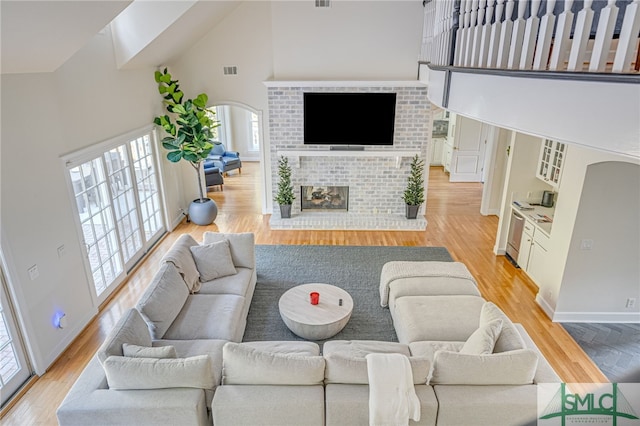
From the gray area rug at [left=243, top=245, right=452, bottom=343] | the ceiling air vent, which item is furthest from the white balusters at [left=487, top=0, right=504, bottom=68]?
the ceiling air vent

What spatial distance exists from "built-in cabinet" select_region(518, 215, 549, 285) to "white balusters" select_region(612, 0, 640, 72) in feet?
14.2

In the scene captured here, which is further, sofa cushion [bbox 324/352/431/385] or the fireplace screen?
the fireplace screen

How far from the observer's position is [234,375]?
2.90 metres

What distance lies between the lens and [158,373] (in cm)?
281

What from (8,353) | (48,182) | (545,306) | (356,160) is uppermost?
(48,182)

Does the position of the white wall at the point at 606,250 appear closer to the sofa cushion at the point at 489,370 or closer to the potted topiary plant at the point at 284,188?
the sofa cushion at the point at 489,370

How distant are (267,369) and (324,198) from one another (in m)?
5.19

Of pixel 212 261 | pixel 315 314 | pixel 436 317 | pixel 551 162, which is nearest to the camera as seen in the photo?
pixel 436 317

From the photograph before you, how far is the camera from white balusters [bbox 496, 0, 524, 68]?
1.91 metres

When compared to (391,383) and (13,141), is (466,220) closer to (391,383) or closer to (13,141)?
(391,383)

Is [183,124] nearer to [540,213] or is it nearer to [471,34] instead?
[471,34]

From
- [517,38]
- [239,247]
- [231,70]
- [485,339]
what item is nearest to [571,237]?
[485,339]

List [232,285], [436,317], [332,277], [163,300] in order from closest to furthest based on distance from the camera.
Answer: [163,300] < [436,317] < [232,285] < [332,277]

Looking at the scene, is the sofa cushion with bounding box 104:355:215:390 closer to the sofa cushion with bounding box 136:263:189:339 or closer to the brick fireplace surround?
the sofa cushion with bounding box 136:263:189:339
